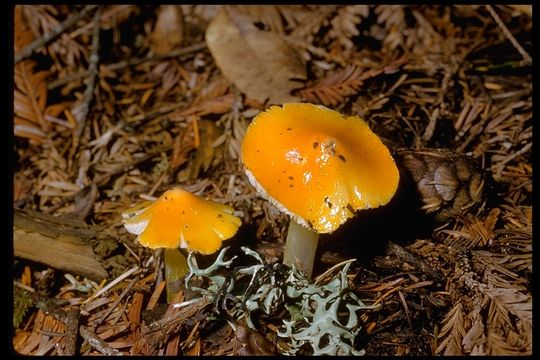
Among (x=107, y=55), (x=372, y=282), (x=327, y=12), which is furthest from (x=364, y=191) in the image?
Answer: (x=107, y=55)

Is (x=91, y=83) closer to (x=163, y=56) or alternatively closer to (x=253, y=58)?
(x=163, y=56)

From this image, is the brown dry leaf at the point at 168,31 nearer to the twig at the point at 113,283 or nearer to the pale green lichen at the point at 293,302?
the twig at the point at 113,283

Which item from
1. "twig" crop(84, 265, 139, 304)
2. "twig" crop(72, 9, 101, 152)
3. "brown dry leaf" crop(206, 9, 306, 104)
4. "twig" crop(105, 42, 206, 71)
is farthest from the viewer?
"twig" crop(105, 42, 206, 71)

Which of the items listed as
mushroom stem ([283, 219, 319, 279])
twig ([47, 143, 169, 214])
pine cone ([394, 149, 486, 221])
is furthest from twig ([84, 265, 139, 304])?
pine cone ([394, 149, 486, 221])

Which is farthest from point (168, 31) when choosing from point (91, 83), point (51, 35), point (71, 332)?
point (71, 332)

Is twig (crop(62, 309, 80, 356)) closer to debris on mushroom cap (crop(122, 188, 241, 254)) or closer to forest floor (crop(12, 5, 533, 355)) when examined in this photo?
forest floor (crop(12, 5, 533, 355))

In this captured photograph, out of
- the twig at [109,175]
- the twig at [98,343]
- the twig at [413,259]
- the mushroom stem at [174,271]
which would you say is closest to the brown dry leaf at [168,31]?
the twig at [109,175]
